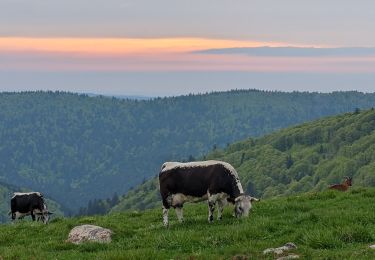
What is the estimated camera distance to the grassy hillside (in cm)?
1825

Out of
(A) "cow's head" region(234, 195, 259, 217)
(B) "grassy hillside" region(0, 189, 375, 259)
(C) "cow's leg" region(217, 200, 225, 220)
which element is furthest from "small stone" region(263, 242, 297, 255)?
(C) "cow's leg" region(217, 200, 225, 220)

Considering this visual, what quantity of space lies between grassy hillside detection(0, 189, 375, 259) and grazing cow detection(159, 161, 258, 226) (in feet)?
2.85

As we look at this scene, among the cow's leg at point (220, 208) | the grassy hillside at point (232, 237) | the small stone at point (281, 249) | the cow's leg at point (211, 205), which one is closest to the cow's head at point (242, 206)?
the grassy hillside at point (232, 237)

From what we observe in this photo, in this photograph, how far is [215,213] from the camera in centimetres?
2877

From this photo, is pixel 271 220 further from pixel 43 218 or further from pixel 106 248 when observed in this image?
pixel 43 218

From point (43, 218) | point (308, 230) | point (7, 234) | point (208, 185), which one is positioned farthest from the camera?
point (43, 218)

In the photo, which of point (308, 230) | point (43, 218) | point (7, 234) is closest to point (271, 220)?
point (308, 230)

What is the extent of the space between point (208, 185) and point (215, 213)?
3911mm

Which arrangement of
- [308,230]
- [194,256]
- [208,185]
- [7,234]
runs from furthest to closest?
[7,234] → [208,185] → [308,230] → [194,256]

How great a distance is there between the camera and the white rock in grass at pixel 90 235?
22.4 meters

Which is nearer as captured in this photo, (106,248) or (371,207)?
(106,248)

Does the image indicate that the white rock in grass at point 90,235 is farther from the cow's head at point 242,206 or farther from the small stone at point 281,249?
the small stone at point 281,249

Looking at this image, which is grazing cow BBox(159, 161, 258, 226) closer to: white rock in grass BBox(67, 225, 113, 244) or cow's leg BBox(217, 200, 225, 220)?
cow's leg BBox(217, 200, 225, 220)

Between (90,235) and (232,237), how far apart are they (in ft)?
19.3
